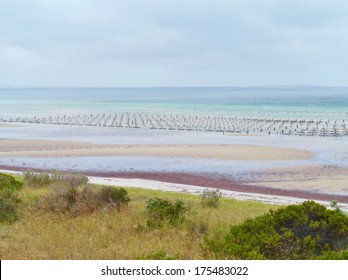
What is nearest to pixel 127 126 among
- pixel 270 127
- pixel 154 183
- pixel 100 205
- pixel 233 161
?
pixel 270 127

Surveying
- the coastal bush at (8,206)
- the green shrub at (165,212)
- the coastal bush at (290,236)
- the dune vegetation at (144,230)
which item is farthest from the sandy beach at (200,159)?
the coastal bush at (290,236)

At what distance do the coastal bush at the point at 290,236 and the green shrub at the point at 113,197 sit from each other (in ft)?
16.1

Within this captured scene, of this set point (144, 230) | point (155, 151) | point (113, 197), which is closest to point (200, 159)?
point (155, 151)

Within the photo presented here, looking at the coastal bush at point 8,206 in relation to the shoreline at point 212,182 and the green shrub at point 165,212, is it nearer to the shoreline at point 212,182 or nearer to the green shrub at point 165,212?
the green shrub at point 165,212

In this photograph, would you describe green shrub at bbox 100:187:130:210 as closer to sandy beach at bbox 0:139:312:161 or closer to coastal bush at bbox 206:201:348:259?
A: coastal bush at bbox 206:201:348:259

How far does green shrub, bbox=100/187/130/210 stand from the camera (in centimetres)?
1286

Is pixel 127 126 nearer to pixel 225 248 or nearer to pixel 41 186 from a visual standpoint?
pixel 41 186

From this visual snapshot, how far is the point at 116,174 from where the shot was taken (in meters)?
29.5

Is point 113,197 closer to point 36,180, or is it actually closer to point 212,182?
point 36,180

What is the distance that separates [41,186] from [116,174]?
381 inches

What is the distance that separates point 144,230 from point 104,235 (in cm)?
103

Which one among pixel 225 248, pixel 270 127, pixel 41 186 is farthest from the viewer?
pixel 270 127

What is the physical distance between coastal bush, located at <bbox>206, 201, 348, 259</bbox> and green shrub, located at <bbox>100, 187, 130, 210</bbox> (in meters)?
4.89

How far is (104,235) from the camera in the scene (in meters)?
9.92
